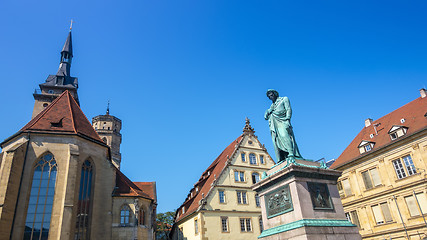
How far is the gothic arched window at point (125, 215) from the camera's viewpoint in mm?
24697

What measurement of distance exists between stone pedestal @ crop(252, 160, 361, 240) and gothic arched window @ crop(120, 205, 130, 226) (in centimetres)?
1744

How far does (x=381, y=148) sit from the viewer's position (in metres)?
27.4

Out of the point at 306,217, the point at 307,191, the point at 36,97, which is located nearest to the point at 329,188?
the point at 307,191

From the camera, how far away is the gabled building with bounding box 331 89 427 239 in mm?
24094

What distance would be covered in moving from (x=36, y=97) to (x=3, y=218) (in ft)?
90.9

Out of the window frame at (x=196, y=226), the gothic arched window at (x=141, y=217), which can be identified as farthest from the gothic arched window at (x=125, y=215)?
the window frame at (x=196, y=226)

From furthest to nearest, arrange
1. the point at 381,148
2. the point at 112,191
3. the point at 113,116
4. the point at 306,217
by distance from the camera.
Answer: the point at 113,116 < the point at 381,148 < the point at 112,191 < the point at 306,217

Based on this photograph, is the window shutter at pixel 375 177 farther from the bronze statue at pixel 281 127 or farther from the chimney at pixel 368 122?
the bronze statue at pixel 281 127

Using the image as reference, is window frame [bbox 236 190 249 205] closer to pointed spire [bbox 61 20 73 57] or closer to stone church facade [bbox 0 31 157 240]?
stone church facade [bbox 0 31 157 240]

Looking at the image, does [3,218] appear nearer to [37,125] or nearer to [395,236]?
[37,125]

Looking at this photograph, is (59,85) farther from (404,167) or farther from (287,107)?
(404,167)

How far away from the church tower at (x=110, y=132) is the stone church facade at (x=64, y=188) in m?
21.3

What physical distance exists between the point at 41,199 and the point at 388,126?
3197 cm

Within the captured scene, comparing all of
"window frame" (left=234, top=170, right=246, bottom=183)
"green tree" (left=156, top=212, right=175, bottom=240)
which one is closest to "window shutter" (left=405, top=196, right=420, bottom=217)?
"window frame" (left=234, top=170, right=246, bottom=183)
